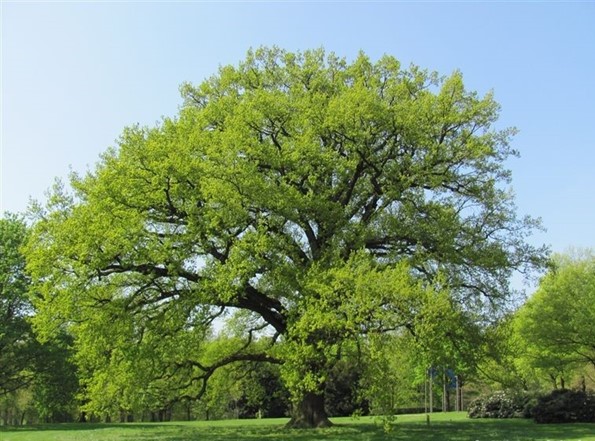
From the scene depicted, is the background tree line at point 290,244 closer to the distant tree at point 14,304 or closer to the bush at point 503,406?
the bush at point 503,406

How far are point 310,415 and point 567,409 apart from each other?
46.0ft

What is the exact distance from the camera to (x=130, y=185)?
75.6ft

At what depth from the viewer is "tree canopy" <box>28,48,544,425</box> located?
73.5 feet

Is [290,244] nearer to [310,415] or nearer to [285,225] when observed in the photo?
[285,225]

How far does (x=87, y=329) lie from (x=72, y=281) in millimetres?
1968

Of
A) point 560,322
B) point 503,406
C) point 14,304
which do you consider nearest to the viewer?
point 560,322

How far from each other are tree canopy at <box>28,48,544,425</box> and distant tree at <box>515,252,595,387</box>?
10555 mm

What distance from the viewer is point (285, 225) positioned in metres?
29.0

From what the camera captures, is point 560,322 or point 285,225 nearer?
point 285,225

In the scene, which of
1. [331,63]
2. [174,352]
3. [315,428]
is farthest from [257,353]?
[331,63]

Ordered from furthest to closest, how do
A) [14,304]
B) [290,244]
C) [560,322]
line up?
[14,304]
[560,322]
[290,244]

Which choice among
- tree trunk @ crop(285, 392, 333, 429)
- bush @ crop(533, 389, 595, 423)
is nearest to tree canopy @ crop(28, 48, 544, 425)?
tree trunk @ crop(285, 392, 333, 429)

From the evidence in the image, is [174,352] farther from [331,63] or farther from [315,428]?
[331,63]

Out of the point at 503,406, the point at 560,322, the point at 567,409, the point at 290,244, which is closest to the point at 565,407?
the point at 567,409
